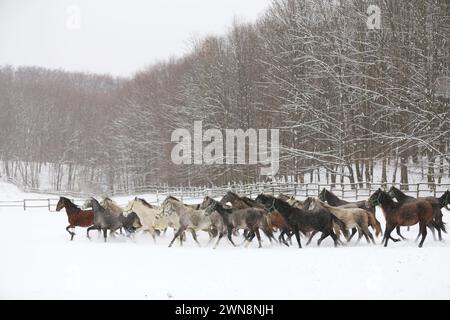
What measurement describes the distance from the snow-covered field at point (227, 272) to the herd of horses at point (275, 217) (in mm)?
479

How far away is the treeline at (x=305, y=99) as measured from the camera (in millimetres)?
21203

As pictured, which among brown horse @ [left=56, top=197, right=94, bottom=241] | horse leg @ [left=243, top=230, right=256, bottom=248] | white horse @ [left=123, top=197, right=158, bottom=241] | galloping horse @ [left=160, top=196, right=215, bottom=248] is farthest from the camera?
brown horse @ [left=56, top=197, right=94, bottom=241]

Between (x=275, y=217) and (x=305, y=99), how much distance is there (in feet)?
42.8

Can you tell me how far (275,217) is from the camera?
558 inches

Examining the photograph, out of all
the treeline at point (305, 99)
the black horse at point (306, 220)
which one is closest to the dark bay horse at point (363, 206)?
the black horse at point (306, 220)

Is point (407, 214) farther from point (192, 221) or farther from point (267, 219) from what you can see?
point (192, 221)

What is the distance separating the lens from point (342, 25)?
25188 mm

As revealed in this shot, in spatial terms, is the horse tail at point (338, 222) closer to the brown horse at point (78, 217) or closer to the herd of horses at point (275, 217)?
the herd of horses at point (275, 217)

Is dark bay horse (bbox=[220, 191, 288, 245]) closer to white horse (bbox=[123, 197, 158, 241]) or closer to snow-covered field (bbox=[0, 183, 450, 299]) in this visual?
snow-covered field (bbox=[0, 183, 450, 299])

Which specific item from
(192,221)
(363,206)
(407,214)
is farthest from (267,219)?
(407,214)

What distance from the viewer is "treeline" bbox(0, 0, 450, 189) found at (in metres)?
21.2

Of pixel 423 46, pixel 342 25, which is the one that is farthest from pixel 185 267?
pixel 342 25

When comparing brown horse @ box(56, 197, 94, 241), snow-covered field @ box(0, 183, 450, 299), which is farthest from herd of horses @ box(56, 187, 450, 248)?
snow-covered field @ box(0, 183, 450, 299)
